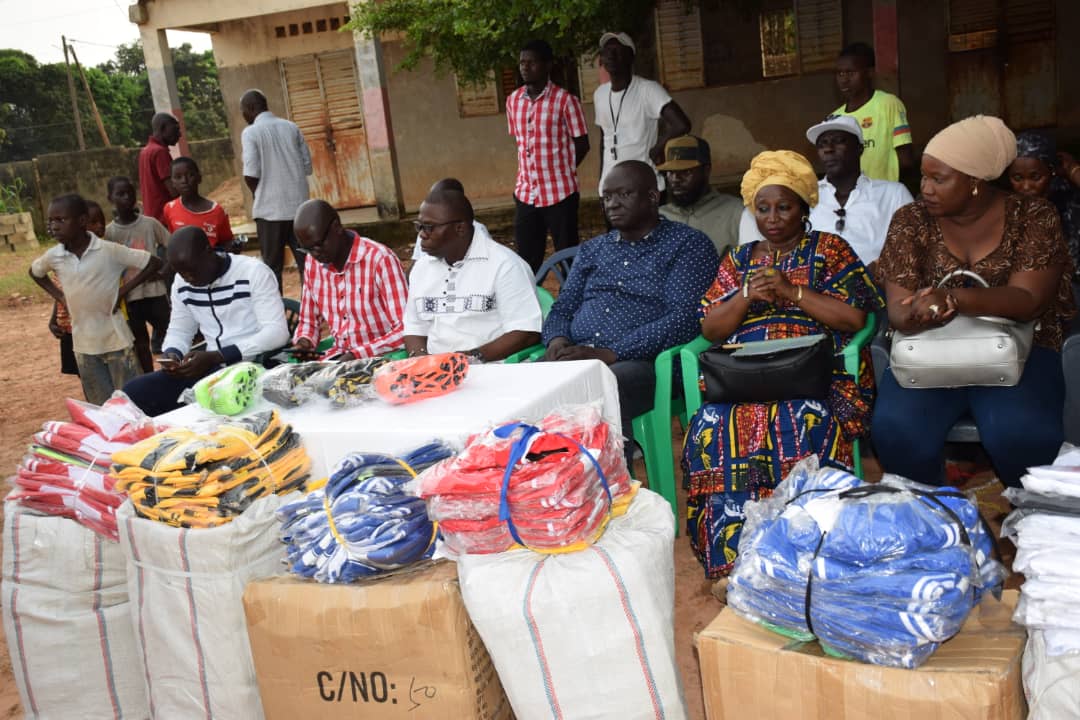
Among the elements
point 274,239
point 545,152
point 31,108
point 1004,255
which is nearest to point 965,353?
point 1004,255

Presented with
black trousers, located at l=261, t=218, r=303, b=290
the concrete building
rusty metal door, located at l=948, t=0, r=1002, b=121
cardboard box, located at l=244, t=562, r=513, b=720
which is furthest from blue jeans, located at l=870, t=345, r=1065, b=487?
rusty metal door, located at l=948, t=0, r=1002, b=121

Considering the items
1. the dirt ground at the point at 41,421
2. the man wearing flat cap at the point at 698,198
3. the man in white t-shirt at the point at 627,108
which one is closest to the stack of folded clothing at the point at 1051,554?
the dirt ground at the point at 41,421

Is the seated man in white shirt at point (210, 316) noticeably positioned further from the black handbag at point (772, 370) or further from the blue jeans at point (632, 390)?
the black handbag at point (772, 370)

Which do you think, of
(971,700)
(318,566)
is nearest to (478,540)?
(318,566)

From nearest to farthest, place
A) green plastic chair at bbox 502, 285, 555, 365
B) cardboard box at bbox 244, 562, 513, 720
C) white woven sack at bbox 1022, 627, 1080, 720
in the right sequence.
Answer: white woven sack at bbox 1022, 627, 1080, 720
cardboard box at bbox 244, 562, 513, 720
green plastic chair at bbox 502, 285, 555, 365

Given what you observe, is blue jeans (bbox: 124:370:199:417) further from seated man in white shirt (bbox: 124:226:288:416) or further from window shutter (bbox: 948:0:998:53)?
window shutter (bbox: 948:0:998:53)

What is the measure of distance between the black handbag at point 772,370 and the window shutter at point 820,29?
31.5 ft

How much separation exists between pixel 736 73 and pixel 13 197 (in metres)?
13.5

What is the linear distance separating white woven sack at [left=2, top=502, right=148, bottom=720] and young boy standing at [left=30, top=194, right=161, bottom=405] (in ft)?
9.73

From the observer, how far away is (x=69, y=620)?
3014mm

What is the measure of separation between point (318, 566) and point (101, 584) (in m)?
→ 0.97

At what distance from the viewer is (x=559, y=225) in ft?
21.7

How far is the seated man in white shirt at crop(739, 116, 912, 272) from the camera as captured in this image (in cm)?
427

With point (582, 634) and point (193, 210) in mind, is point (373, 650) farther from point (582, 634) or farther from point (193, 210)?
point (193, 210)
